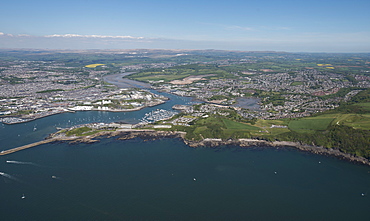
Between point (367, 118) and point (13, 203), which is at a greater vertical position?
point (367, 118)

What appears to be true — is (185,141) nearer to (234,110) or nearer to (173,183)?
(173,183)

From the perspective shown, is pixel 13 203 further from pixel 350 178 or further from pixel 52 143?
pixel 350 178

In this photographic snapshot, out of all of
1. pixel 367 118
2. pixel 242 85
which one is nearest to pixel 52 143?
pixel 367 118

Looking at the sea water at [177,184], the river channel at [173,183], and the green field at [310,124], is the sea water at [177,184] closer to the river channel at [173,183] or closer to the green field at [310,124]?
the river channel at [173,183]

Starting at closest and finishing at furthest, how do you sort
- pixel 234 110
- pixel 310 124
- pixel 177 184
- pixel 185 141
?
pixel 177 184, pixel 185 141, pixel 310 124, pixel 234 110

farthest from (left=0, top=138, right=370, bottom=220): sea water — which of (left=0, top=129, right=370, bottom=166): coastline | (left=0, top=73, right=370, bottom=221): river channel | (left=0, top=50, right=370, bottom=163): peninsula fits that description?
(left=0, top=50, right=370, bottom=163): peninsula

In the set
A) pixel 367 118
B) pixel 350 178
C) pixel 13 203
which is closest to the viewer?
pixel 13 203

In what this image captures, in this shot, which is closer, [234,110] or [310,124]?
[310,124]

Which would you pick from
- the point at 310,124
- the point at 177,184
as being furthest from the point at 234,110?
the point at 177,184

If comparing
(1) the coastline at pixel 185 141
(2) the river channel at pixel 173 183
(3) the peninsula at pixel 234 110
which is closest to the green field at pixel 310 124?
(3) the peninsula at pixel 234 110
